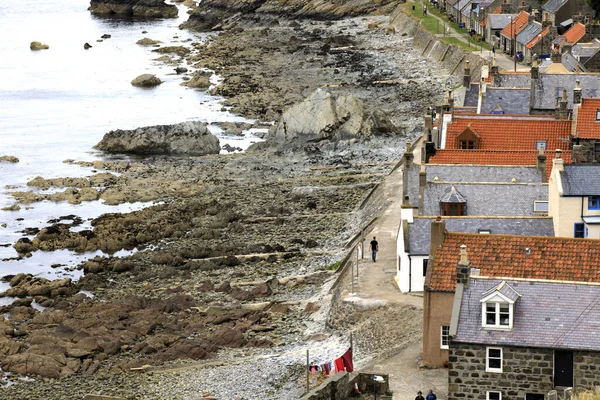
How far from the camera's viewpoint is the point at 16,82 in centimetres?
15275

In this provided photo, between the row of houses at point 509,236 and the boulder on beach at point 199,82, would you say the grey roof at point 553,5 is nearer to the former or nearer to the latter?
the boulder on beach at point 199,82

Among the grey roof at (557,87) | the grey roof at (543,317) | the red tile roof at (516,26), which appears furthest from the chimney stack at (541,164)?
the red tile roof at (516,26)

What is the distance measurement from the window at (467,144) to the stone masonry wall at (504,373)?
2915cm

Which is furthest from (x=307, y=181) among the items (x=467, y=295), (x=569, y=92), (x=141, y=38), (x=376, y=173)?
(x=141, y=38)

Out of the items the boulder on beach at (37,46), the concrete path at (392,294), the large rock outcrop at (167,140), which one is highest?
the concrete path at (392,294)

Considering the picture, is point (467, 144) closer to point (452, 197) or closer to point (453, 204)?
point (452, 197)

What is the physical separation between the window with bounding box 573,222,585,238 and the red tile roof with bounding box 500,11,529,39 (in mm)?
68369

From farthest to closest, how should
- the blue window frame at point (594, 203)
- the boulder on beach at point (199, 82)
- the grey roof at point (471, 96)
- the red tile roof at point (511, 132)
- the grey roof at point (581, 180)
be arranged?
the boulder on beach at point (199, 82), the grey roof at point (471, 96), the red tile roof at point (511, 132), the blue window frame at point (594, 203), the grey roof at point (581, 180)

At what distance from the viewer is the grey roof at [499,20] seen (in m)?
126

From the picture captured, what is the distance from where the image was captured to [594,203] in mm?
49344

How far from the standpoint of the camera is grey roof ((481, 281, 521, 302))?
120 ft

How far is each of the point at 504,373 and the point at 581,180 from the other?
14889 mm

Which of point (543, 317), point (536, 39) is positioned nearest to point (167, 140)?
point (536, 39)

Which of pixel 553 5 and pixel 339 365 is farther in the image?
pixel 553 5
